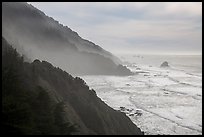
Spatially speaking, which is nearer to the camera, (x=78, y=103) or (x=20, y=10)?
(x=78, y=103)

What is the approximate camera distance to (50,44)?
70.0 m

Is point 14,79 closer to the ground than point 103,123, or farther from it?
farther from it

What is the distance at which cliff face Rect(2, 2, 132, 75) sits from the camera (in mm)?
60344

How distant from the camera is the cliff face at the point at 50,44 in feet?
198

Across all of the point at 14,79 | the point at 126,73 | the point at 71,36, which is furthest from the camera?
the point at 71,36

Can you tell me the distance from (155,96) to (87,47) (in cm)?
5230

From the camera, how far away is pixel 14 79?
906 centimetres

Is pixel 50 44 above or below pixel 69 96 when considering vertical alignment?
above

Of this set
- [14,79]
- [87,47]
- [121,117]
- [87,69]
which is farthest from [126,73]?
[14,79]

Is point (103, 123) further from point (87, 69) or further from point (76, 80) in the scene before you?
point (87, 69)

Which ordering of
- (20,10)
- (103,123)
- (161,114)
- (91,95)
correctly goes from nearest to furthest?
(103,123), (91,95), (161,114), (20,10)

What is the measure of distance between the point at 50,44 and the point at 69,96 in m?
58.1

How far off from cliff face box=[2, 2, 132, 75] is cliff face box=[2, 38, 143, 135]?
1739 inches

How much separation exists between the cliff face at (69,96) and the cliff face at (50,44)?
44.2m
